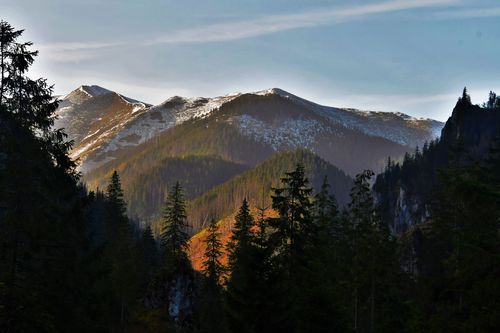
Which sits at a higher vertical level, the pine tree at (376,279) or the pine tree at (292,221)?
the pine tree at (292,221)

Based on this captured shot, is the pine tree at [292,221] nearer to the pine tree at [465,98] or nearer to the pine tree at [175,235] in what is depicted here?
the pine tree at [175,235]

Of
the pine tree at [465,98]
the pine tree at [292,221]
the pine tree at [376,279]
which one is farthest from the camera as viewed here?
the pine tree at [465,98]

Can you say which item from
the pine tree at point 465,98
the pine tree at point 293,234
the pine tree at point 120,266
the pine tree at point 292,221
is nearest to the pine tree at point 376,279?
the pine tree at point 293,234

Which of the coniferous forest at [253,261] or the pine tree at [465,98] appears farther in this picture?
the pine tree at [465,98]

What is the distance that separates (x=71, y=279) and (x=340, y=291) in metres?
19.3

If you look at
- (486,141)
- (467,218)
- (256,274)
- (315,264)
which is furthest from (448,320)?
(486,141)

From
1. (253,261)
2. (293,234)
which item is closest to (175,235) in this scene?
(293,234)

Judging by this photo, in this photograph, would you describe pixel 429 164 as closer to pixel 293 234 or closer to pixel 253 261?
pixel 293 234

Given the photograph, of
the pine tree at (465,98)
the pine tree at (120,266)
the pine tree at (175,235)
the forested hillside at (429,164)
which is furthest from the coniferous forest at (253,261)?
the pine tree at (465,98)

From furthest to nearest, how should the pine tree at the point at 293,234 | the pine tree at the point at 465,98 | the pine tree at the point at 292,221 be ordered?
1. the pine tree at the point at 465,98
2. the pine tree at the point at 292,221
3. the pine tree at the point at 293,234

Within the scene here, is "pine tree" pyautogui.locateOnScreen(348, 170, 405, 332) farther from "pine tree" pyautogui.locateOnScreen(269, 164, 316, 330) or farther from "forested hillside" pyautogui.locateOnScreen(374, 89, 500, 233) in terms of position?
"forested hillside" pyautogui.locateOnScreen(374, 89, 500, 233)

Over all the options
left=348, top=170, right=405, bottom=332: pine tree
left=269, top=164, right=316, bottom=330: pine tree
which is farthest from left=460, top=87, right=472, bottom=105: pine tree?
left=269, top=164, right=316, bottom=330: pine tree

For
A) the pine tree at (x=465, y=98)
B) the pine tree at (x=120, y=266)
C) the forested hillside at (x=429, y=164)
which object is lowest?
the pine tree at (x=120, y=266)

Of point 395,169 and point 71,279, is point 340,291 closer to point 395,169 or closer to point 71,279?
point 71,279
